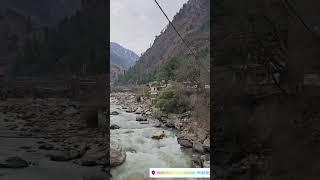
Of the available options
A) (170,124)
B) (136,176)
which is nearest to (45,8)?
(170,124)

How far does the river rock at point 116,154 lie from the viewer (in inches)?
128

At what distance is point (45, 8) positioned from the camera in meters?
3.04

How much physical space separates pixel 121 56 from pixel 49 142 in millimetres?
828

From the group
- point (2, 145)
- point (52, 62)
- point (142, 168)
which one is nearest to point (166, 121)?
point (142, 168)

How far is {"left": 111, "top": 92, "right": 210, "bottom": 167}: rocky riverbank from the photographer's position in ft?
10.4

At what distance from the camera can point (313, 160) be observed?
3.08 metres

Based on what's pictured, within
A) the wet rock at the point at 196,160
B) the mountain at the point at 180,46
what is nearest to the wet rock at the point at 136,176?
the wet rock at the point at 196,160

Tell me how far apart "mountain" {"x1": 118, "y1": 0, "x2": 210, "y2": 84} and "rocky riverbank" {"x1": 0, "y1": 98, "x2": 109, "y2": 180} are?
19.5 inches

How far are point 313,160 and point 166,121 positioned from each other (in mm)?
1086

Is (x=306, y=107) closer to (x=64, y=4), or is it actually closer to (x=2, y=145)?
(x=64, y=4)

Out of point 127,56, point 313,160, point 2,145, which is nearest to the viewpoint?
point 2,145

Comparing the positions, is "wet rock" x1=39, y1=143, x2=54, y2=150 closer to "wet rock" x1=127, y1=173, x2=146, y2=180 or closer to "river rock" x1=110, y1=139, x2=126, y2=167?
"river rock" x1=110, y1=139, x2=126, y2=167

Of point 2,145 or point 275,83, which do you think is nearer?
point 2,145

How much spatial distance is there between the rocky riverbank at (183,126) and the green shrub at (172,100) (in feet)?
0.14
